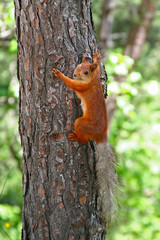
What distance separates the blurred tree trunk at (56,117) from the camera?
181 cm

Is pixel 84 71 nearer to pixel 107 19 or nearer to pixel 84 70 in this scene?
pixel 84 70

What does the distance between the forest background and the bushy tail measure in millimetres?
1780

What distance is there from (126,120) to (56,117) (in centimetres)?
535

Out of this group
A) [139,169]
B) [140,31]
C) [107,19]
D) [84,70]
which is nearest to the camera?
[84,70]

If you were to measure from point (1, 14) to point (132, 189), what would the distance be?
547 centimetres

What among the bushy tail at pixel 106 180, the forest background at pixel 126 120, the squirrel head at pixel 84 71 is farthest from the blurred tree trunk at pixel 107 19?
the bushy tail at pixel 106 180

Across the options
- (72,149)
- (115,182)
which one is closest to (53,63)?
(72,149)

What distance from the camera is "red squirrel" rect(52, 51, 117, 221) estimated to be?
1897mm

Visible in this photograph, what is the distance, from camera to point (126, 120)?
22.9 feet

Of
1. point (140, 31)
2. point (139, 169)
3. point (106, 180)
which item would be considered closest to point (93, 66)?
point (106, 180)

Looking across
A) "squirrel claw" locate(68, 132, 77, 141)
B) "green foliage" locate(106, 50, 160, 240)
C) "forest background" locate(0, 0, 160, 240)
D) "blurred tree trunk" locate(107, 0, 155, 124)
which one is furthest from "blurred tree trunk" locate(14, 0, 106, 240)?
"blurred tree trunk" locate(107, 0, 155, 124)

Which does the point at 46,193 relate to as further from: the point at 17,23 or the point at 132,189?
the point at 132,189

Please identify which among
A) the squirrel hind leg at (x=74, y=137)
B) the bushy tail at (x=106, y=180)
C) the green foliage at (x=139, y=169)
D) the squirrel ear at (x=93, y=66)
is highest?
the green foliage at (x=139, y=169)

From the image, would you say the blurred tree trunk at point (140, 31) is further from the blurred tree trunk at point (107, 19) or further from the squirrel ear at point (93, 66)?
the squirrel ear at point (93, 66)
